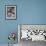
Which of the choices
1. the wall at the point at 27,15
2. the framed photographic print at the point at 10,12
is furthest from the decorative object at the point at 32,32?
the framed photographic print at the point at 10,12

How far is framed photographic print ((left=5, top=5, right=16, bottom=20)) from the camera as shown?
4.75 metres

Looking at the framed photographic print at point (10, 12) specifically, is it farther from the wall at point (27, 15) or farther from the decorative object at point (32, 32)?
the decorative object at point (32, 32)

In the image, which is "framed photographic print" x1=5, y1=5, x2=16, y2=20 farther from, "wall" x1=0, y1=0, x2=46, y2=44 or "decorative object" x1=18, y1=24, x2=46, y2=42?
"decorative object" x1=18, y1=24, x2=46, y2=42

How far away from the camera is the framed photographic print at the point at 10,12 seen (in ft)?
15.6

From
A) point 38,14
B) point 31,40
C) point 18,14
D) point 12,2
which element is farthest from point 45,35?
point 12,2

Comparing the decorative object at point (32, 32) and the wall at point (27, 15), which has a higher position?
the wall at point (27, 15)

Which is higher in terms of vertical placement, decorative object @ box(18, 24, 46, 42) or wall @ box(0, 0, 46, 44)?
wall @ box(0, 0, 46, 44)

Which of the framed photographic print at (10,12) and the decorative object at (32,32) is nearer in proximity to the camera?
the decorative object at (32,32)

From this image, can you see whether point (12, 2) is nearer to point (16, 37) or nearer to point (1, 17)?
point (1, 17)

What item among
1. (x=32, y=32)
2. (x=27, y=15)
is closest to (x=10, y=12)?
(x=27, y=15)

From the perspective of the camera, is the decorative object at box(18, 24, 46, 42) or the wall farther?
the wall

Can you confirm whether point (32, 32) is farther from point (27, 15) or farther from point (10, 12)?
point (10, 12)

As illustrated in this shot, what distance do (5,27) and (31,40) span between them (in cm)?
103

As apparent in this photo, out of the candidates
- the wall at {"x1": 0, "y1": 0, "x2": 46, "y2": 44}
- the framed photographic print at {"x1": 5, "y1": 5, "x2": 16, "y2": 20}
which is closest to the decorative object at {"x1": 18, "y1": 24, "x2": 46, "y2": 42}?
the wall at {"x1": 0, "y1": 0, "x2": 46, "y2": 44}
